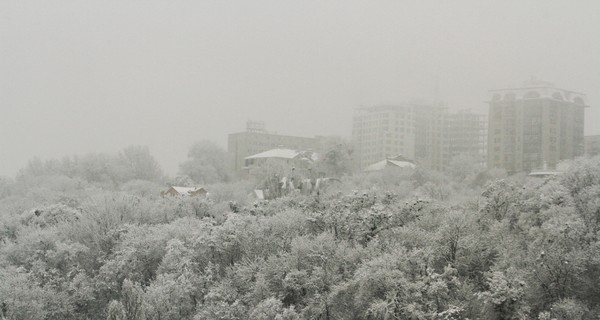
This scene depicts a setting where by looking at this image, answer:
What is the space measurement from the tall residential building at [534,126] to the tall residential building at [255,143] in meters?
50.7

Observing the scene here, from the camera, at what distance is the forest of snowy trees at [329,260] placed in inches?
1398

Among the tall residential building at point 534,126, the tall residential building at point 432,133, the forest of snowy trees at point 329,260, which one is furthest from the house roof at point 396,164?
the forest of snowy trees at point 329,260

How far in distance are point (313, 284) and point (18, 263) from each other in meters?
27.5

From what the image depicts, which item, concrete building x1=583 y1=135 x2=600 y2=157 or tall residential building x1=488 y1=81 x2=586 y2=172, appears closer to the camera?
tall residential building x1=488 y1=81 x2=586 y2=172

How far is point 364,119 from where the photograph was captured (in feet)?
467

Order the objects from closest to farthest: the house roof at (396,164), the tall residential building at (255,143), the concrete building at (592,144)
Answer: the house roof at (396,164)
the concrete building at (592,144)
the tall residential building at (255,143)

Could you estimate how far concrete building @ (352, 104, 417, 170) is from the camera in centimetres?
13450

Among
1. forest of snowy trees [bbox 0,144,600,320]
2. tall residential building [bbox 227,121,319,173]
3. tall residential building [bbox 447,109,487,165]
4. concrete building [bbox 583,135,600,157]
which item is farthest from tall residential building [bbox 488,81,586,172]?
tall residential building [bbox 227,121,319,173]

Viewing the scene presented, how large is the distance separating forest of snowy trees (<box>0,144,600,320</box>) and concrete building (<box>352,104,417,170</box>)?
2986 inches

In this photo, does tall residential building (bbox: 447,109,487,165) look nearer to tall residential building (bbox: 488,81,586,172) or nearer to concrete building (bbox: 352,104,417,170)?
concrete building (bbox: 352,104,417,170)

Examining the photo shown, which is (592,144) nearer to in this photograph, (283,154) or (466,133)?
(466,133)

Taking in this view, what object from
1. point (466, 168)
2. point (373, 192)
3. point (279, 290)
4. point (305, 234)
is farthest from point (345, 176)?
point (279, 290)

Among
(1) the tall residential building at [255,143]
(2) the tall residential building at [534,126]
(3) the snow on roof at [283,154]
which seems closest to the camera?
(2) the tall residential building at [534,126]

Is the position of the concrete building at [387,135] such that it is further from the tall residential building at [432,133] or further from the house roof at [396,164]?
the house roof at [396,164]
